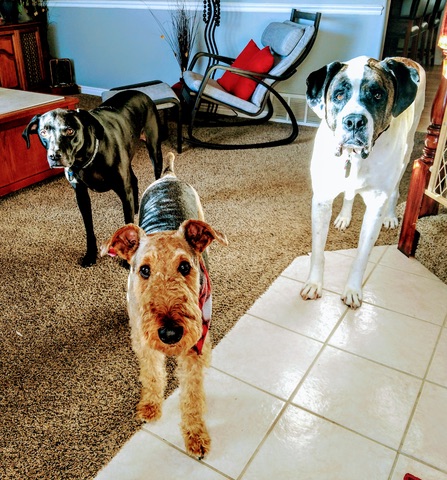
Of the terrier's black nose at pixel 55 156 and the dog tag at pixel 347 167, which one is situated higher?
the dog tag at pixel 347 167

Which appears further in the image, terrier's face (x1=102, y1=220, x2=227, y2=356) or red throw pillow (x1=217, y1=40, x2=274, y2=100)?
red throw pillow (x1=217, y1=40, x2=274, y2=100)

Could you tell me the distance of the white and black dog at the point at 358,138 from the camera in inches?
64.4

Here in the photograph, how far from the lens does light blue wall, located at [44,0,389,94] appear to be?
414 cm

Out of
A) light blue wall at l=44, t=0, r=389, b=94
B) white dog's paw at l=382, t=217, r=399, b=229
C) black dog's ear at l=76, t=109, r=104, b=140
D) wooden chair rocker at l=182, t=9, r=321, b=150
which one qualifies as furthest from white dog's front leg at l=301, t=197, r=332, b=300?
light blue wall at l=44, t=0, r=389, b=94

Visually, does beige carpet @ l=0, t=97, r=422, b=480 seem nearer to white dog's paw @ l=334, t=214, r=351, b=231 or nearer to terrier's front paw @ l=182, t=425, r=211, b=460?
white dog's paw @ l=334, t=214, r=351, b=231

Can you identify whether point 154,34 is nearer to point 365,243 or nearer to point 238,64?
point 238,64

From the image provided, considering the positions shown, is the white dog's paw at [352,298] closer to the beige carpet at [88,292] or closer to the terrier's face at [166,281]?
the beige carpet at [88,292]

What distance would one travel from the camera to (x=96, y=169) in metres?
2.23

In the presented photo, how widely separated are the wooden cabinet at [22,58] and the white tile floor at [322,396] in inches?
189

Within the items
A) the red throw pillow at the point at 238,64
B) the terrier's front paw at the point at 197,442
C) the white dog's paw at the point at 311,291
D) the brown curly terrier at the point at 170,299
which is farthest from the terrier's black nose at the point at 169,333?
the red throw pillow at the point at 238,64

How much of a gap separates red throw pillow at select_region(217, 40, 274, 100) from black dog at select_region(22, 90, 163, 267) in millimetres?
1567

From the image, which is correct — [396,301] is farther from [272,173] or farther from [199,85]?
[199,85]

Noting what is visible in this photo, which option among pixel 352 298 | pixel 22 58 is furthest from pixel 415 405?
pixel 22 58

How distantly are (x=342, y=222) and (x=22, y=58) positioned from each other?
4.70 m
